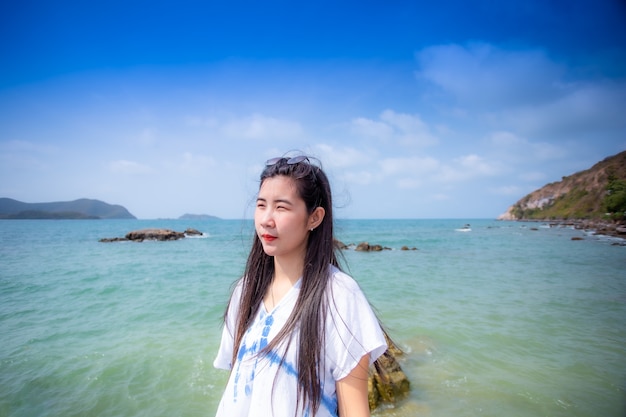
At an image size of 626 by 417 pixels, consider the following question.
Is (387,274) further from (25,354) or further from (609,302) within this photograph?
(25,354)

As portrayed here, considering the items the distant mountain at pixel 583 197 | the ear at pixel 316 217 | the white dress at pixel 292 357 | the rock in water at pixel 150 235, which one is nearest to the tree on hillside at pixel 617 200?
the distant mountain at pixel 583 197

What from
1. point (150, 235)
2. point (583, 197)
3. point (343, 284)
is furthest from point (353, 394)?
point (583, 197)

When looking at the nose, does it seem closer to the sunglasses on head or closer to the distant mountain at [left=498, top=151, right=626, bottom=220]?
the sunglasses on head

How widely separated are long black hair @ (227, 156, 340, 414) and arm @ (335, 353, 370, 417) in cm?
12

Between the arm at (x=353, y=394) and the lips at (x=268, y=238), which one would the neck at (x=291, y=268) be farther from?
the arm at (x=353, y=394)

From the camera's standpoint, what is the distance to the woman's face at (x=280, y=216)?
1.72 m

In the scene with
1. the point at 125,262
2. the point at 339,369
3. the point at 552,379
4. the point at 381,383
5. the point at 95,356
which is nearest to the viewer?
the point at 339,369

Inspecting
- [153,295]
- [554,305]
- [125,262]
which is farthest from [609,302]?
[125,262]

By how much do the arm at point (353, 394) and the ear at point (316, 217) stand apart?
75 centimetres

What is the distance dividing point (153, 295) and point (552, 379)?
41.3 ft

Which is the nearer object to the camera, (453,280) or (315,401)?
(315,401)

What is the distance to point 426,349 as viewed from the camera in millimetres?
6996

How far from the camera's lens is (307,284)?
1.74 metres

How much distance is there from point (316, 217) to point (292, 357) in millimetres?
763
